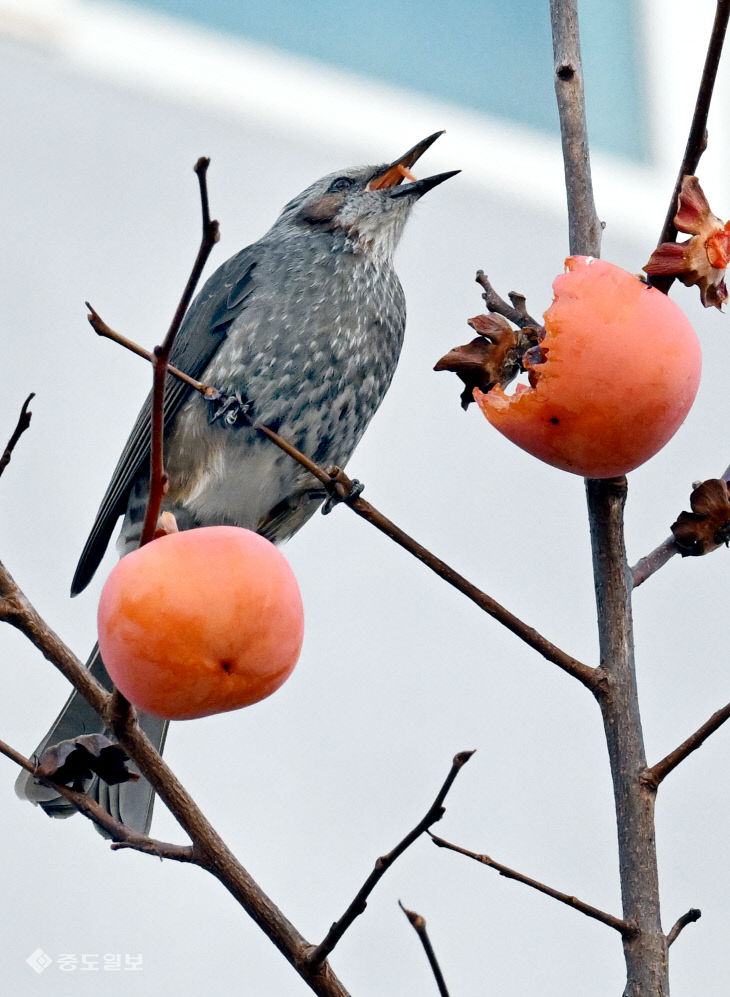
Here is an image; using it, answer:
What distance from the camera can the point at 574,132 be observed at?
3.81 feet

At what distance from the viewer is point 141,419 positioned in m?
2.27

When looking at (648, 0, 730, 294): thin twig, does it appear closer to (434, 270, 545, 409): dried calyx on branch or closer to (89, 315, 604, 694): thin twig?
(434, 270, 545, 409): dried calyx on branch

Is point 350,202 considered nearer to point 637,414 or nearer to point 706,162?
point 637,414

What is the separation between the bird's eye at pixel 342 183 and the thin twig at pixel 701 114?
1.55 metres

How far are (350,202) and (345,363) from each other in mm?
445

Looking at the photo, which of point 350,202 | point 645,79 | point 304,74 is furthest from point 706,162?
point 350,202

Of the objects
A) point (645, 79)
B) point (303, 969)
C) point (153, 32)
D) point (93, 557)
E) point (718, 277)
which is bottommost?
point (303, 969)

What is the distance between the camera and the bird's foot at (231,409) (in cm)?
210

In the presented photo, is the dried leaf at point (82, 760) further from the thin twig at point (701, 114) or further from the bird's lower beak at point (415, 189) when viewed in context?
the bird's lower beak at point (415, 189)

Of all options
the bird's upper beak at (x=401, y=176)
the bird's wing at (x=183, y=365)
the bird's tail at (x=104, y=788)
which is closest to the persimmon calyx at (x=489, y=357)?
the bird's tail at (x=104, y=788)

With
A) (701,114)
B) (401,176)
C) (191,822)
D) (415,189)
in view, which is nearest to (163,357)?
(191,822)

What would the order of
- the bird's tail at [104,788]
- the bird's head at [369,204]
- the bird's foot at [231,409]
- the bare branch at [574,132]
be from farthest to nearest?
the bird's head at [369,204] → the bird's foot at [231,409] → the bird's tail at [104,788] → the bare branch at [574,132]

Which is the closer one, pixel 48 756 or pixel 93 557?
pixel 48 756

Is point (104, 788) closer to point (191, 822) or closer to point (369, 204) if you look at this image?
point (191, 822)
